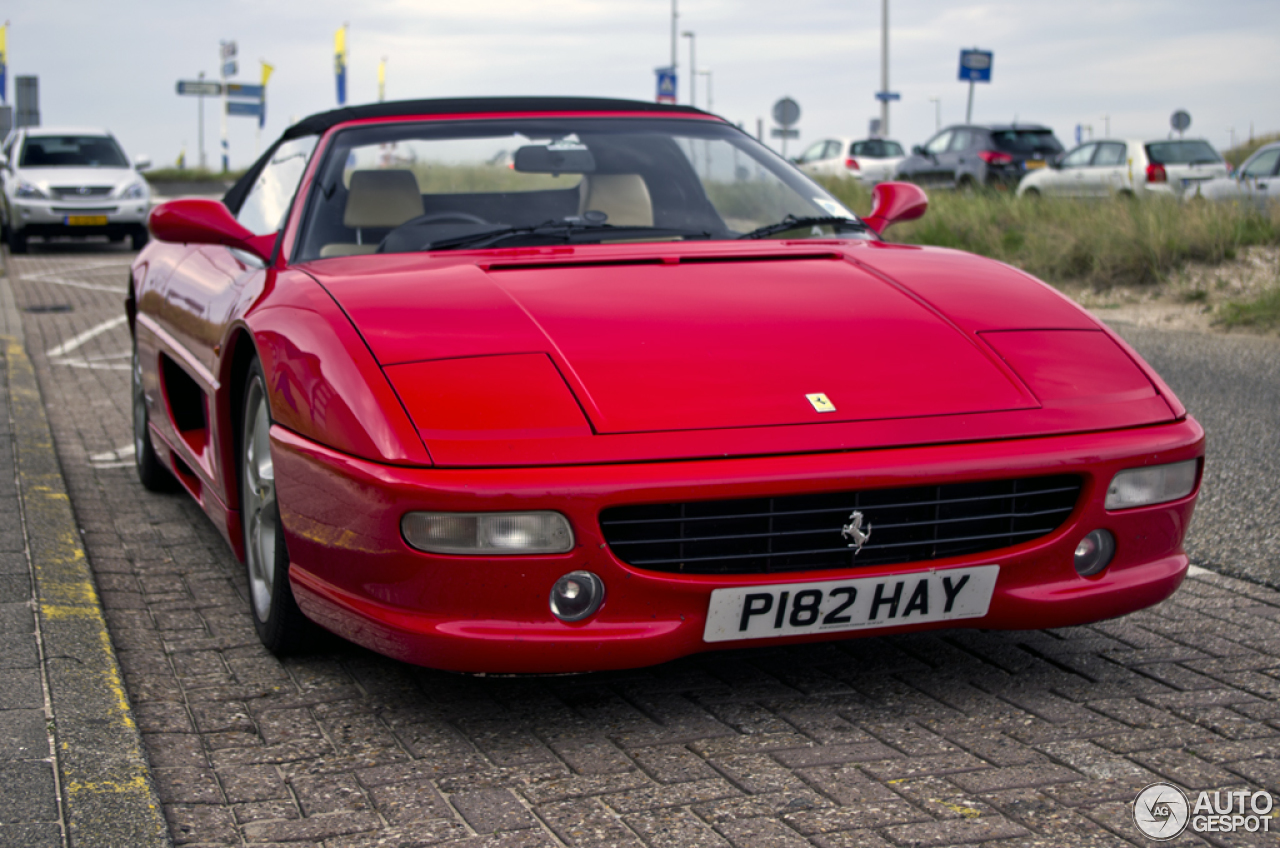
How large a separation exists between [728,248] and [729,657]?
108 centimetres

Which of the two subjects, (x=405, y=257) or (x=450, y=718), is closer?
(x=450, y=718)

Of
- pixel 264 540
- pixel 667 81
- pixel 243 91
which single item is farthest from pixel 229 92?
pixel 264 540

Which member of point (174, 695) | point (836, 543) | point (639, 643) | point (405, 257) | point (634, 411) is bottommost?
point (174, 695)

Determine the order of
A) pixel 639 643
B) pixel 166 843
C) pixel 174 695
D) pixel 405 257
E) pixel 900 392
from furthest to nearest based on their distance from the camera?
pixel 405 257
pixel 174 695
pixel 900 392
pixel 639 643
pixel 166 843

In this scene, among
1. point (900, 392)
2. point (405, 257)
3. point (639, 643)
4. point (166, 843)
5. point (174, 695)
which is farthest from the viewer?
point (405, 257)

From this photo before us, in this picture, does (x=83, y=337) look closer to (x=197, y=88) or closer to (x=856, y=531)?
(x=856, y=531)

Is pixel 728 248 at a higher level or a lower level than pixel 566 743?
higher

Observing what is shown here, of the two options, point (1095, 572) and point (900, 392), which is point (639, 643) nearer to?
point (900, 392)

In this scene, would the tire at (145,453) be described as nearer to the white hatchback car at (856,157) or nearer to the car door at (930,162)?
the car door at (930,162)

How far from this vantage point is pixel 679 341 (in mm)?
2900

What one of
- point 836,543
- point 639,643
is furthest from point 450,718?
point 836,543

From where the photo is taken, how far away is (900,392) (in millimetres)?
2818

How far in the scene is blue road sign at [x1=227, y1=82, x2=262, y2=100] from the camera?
1743 inches

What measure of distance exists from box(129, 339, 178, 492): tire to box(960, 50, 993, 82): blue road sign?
2535 cm
